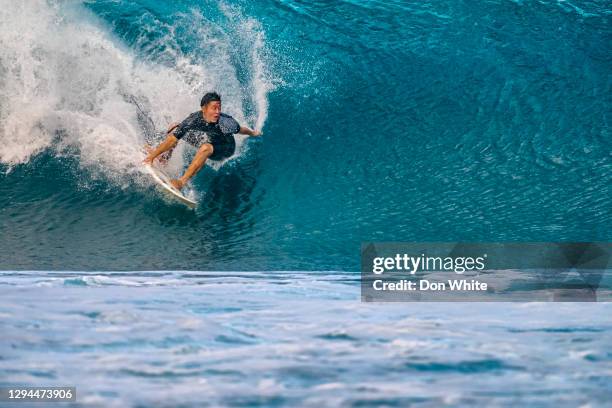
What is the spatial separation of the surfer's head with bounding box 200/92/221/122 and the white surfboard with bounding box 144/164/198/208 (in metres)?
0.77

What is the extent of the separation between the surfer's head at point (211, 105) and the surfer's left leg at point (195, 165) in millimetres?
323

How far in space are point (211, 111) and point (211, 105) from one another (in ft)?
0.23

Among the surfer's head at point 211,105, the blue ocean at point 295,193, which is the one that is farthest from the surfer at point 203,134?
the blue ocean at point 295,193

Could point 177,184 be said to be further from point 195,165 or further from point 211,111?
point 211,111

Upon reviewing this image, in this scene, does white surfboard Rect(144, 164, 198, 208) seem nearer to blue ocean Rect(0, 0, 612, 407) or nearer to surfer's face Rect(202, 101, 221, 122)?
blue ocean Rect(0, 0, 612, 407)

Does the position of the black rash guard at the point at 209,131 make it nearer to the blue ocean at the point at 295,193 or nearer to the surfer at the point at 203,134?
the surfer at the point at 203,134

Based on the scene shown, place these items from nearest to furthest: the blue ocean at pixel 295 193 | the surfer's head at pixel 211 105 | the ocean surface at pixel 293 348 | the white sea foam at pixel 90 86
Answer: the ocean surface at pixel 293 348 < the blue ocean at pixel 295 193 < the surfer's head at pixel 211 105 < the white sea foam at pixel 90 86

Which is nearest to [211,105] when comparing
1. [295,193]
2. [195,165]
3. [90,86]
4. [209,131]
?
[209,131]

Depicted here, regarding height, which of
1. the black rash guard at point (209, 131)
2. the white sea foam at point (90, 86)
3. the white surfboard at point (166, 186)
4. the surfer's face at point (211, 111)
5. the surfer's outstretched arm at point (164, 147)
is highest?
the white sea foam at point (90, 86)

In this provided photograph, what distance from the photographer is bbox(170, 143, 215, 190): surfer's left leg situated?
7938mm

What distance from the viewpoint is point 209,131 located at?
26.7 ft

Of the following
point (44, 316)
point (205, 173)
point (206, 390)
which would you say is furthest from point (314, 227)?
point (206, 390)

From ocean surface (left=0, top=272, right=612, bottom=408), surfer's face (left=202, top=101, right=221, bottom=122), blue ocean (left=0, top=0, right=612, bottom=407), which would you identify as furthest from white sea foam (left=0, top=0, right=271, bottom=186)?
ocean surface (left=0, top=272, right=612, bottom=408)

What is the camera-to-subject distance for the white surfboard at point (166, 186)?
26.0ft
